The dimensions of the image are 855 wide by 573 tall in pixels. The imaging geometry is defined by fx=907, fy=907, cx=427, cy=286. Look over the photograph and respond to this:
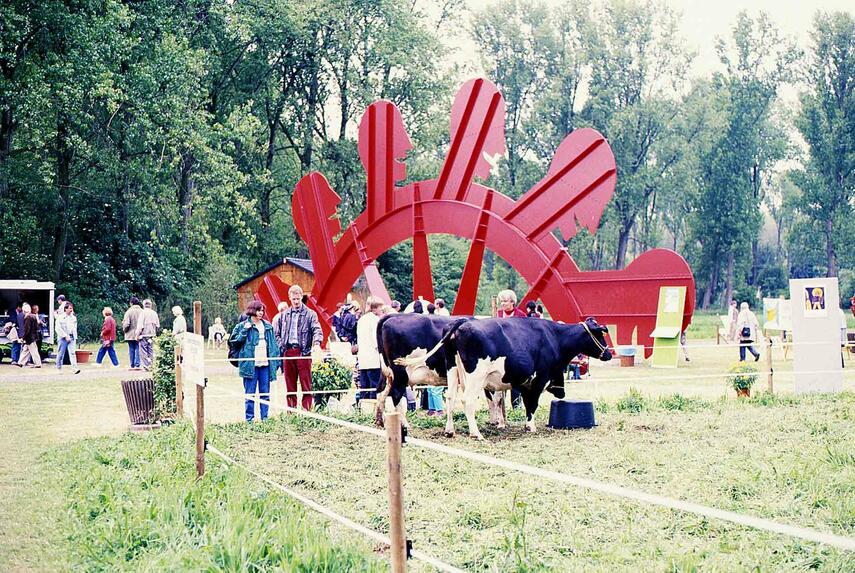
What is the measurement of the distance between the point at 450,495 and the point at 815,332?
994cm

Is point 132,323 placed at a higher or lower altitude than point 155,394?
higher

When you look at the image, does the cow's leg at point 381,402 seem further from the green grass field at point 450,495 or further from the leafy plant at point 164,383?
the leafy plant at point 164,383

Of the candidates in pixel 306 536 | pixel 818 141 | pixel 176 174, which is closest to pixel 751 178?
pixel 818 141

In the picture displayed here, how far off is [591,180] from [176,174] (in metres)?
28.4

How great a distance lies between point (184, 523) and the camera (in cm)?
626

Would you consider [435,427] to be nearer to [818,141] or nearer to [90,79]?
[90,79]

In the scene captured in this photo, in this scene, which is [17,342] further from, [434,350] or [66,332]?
[434,350]

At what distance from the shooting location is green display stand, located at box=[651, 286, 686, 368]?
13.1 m

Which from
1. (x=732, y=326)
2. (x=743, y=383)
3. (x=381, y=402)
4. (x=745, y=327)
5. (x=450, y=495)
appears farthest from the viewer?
(x=732, y=326)

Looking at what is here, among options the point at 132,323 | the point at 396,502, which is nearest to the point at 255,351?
the point at 396,502

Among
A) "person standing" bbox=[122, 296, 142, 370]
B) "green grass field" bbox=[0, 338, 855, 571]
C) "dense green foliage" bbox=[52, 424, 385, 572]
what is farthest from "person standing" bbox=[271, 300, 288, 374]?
"person standing" bbox=[122, 296, 142, 370]

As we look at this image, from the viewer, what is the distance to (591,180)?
13.5 metres

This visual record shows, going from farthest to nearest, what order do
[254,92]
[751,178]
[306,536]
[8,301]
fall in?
[751,178]
[254,92]
[8,301]
[306,536]

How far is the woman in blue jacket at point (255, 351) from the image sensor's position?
11750 mm
